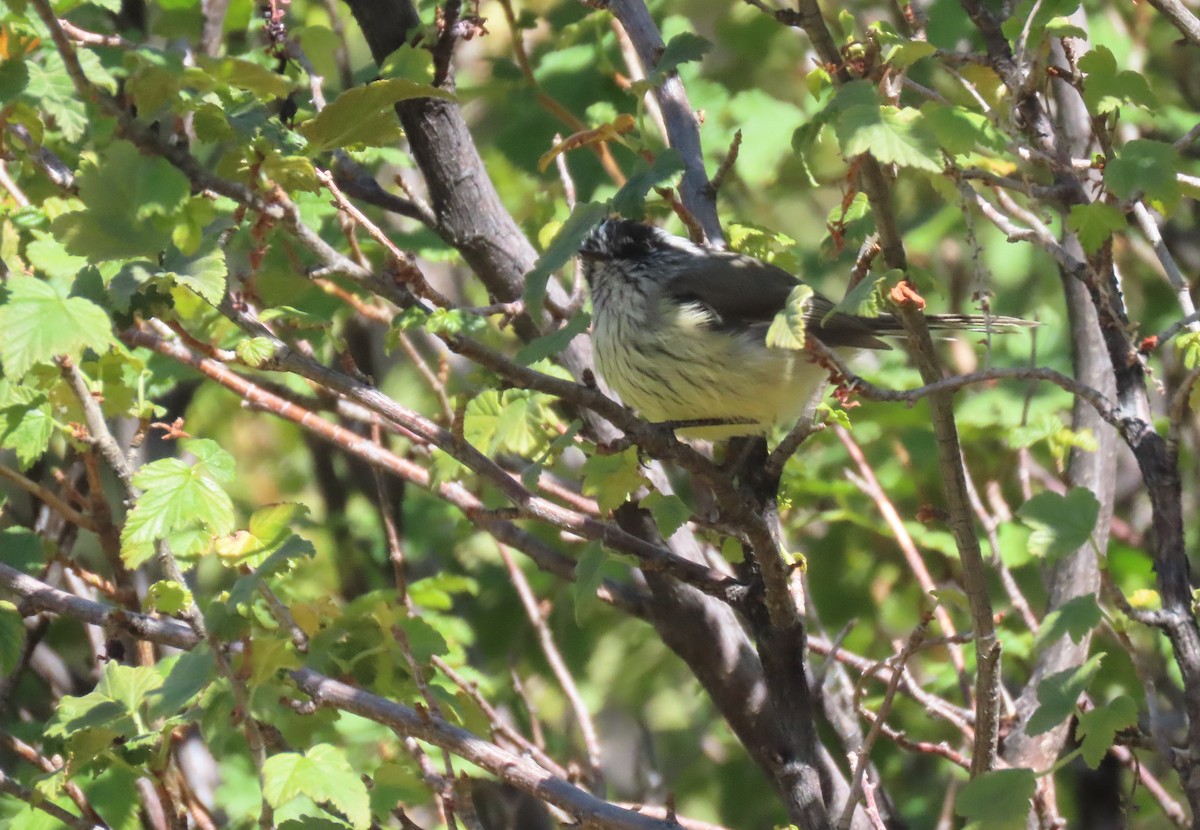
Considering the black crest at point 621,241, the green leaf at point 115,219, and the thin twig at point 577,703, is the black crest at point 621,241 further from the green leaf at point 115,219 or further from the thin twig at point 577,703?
the green leaf at point 115,219

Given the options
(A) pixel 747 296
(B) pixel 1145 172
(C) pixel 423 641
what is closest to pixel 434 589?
(C) pixel 423 641

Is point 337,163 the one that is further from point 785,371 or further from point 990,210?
point 990,210

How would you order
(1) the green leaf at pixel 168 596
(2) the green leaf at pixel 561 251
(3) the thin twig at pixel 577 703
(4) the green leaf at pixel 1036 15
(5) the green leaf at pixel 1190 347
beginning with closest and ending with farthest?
(2) the green leaf at pixel 561 251, (4) the green leaf at pixel 1036 15, (5) the green leaf at pixel 1190 347, (1) the green leaf at pixel 168 596, (3) the thin twig at pixel 577 703

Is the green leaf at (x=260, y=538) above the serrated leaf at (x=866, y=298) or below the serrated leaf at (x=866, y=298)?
below

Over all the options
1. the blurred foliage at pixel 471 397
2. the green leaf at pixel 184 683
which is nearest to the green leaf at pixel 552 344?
the blurred foliage at pixel 471 397

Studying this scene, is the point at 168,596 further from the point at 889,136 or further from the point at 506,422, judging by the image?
the point at 889,136

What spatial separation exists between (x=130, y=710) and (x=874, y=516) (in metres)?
2.74

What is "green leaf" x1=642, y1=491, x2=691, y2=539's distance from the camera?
7.98ft

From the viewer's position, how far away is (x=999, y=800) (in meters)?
2.15

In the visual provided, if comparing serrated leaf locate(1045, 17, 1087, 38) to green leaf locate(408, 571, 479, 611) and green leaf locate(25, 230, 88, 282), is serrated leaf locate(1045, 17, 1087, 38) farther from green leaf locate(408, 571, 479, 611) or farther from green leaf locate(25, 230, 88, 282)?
green leaf locate(408, 571, 479, 611)

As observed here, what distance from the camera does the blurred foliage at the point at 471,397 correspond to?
2.11 m

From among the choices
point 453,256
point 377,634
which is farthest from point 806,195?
point 377,634

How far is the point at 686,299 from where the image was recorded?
12.7 feet

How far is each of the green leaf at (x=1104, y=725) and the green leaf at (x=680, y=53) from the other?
62.5 inches
